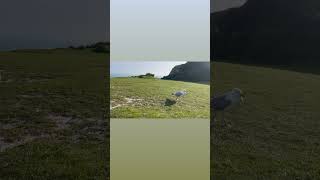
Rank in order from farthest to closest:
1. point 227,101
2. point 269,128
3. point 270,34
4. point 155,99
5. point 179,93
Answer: point 270,34
point 227,101
point 269,128
point 179,93
point 155,99

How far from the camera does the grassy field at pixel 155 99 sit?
14500 mm

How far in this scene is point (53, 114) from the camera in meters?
16.2

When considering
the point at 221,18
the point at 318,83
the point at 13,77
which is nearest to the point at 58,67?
the point at 13,77

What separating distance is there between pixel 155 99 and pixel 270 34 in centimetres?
1545

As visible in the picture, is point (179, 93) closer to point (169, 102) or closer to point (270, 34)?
point (169, 102)

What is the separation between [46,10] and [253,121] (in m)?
8.95

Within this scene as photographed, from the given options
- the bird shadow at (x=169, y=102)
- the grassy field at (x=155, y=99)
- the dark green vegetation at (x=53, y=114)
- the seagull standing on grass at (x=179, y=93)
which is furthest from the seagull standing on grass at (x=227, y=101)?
the dark green vegetation at (x=53, y=114)

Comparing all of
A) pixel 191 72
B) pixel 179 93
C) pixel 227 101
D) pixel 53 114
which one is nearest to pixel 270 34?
pixel 227 101

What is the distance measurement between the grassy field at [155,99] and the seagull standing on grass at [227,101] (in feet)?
10.4

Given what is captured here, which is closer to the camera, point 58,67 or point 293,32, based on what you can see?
point 58,67

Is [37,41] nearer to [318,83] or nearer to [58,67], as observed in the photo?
[58,67]

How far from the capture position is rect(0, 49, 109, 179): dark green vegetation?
12.8 meters

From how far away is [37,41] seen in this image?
16.9 meters

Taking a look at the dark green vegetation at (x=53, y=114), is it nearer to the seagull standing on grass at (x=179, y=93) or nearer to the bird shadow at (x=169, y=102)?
the bird shadow at (x=169, y=102)
